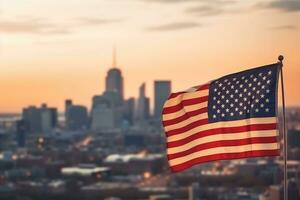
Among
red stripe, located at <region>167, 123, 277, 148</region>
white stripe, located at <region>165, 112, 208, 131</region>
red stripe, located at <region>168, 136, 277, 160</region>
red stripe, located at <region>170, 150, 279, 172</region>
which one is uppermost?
white stripe, located at <region>165, 112, 208, 131</region>

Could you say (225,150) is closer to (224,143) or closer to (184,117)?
(224,143)

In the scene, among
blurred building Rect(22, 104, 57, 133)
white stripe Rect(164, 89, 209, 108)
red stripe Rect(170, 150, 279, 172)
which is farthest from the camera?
blurred building Rect(22, 104, 57, 133)

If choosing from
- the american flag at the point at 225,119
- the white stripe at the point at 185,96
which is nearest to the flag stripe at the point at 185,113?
the american flag at the point at 225,119

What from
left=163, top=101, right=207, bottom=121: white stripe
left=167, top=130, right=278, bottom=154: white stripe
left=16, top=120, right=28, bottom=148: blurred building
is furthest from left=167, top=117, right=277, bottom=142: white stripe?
left=16, top=120, right=28, bottom=148: blurred building

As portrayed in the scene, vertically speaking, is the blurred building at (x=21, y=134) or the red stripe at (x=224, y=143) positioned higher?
the blurred building at (x=21, y=134)

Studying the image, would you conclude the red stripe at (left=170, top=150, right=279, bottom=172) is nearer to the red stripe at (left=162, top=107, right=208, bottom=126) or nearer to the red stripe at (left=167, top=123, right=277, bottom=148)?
the red stripe at (left=167, top=123, right=277, bottom=148)

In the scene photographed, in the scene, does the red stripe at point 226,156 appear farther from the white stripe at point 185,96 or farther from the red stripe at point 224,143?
the white stripe at point 185,96

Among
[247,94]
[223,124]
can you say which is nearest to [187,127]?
[223,124]
